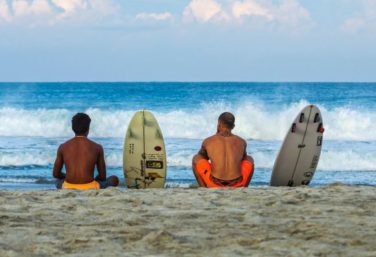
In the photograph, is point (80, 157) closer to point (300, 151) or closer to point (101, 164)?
point (101, 164)

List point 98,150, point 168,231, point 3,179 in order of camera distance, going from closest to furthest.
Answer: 1. point 168,231
2. point 98,150
3. point 3,179

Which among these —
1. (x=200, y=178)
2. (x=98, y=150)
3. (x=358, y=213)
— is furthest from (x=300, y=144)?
(x=358, y=213)

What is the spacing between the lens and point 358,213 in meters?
6.01

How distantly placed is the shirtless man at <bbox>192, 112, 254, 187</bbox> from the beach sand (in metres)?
0.46

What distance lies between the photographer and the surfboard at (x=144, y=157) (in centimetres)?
908

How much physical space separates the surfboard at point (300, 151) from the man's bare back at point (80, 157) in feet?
8.56

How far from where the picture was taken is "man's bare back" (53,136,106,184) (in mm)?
7512

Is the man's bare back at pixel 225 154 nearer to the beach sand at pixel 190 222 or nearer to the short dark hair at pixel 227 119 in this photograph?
the short dark hair at pixel 227 119

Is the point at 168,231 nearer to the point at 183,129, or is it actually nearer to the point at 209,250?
the point at 209,250

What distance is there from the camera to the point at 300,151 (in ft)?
31.1

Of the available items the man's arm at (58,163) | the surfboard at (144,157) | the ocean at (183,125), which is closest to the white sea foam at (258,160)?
the ocean at (183,125)

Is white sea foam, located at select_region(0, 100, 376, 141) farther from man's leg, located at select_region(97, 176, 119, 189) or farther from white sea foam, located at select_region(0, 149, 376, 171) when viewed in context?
man's leg, located at select_region(97, 176, 119, 189)

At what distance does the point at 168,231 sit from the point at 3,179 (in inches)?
303

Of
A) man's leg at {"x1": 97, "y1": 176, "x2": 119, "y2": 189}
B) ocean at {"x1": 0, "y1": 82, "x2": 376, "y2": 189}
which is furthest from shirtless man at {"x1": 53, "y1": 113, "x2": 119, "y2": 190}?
ocean at {"x1": 0, "y1": 82, "x2": 376, "y2": 189}
